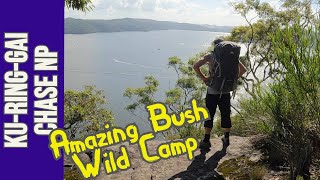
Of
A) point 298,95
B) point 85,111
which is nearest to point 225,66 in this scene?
point 298,95

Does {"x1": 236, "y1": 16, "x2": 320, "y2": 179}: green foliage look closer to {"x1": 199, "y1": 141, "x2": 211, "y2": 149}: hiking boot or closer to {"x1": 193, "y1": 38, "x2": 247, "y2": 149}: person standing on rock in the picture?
{"x1": 193, "y1": 38, "x2": 247, "y2": 149}: person standing on rock

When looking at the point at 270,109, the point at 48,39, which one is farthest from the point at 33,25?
the point at 270,109

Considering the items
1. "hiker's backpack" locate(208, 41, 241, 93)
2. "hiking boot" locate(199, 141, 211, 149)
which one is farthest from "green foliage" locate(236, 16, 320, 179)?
"hiking boot" locate(199, 141, 211, 149)

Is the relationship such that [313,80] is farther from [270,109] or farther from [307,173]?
[307,173]

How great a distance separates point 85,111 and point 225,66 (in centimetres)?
1589

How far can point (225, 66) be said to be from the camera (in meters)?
4.43

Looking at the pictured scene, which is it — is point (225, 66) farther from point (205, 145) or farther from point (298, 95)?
point (205, 145)

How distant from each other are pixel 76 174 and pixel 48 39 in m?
1.64

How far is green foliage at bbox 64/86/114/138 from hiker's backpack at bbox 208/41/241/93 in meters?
15.2

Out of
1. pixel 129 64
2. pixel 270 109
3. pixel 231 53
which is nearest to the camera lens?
pixel 270 109

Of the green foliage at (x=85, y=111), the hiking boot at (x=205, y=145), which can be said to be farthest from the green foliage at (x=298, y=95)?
the green foliage at (x=85, y=111)

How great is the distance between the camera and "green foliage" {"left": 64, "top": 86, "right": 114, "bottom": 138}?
19062 millimetres

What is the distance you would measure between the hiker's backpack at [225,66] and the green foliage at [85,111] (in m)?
15.2

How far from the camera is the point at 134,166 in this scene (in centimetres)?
446
